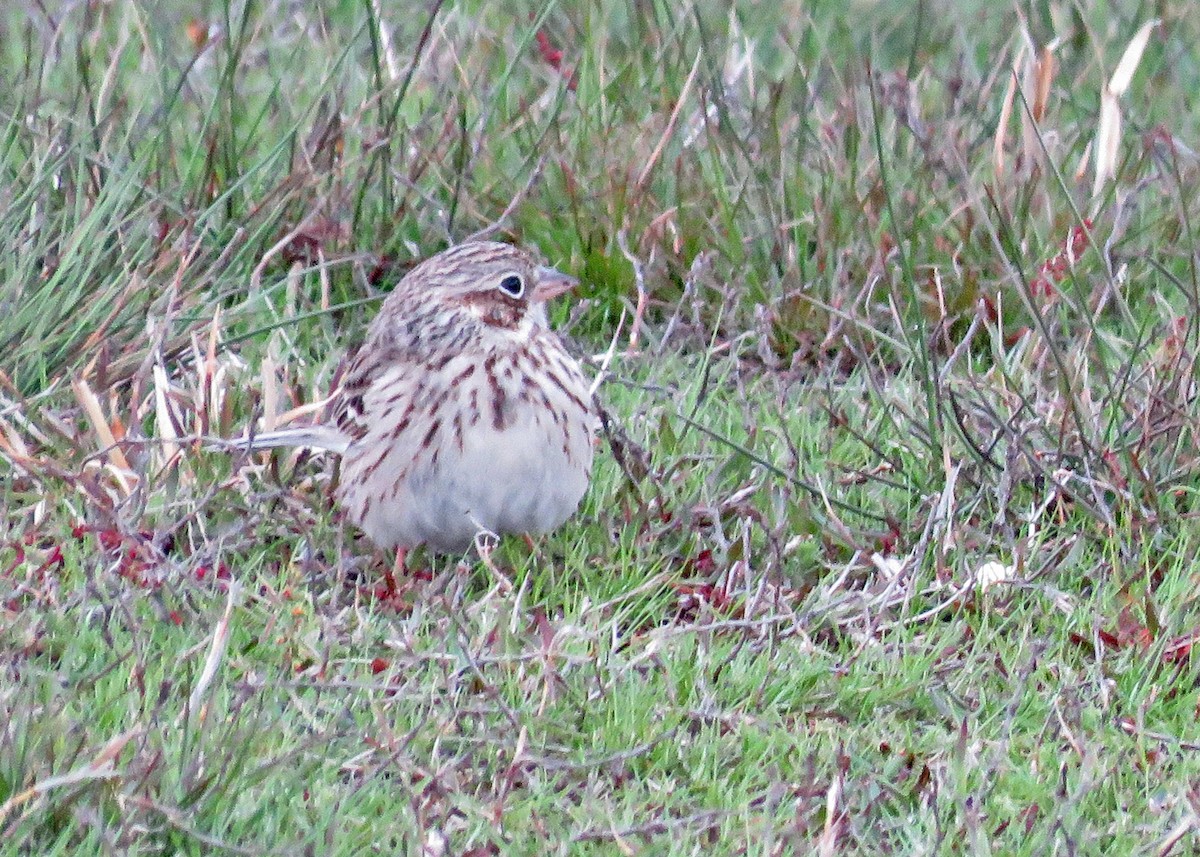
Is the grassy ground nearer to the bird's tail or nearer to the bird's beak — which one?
the bird's tail

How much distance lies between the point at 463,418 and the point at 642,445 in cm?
73

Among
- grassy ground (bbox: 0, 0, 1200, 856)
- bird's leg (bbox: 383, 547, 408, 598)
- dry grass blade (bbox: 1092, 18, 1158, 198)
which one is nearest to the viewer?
grassy ground (bbox: 0, 0, 1200, 856)

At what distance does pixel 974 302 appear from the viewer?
572 cm

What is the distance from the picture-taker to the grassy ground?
3.76 meters

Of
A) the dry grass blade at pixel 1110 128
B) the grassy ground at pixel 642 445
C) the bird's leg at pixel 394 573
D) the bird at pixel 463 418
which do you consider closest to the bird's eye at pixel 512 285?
the bird at pixel 463 418

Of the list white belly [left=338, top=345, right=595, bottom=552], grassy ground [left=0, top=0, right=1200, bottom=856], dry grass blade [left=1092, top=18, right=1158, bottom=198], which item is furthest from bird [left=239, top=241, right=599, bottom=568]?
dry grass blade [left=1092, top=18, right=1158, bottom=198]

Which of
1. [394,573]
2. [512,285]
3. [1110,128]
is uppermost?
[1110,128]

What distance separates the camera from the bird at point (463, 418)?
4582mm

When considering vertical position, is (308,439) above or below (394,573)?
above

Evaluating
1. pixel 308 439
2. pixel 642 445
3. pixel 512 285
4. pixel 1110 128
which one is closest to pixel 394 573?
pixel 308 439

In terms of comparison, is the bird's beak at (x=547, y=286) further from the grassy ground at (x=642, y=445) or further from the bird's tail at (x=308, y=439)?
the bird's tail at (x=308, y=439)

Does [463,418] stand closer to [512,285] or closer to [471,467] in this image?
[471,467]

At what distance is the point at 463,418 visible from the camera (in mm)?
4602

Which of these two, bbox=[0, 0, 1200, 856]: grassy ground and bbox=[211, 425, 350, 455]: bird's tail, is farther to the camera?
bbox=[211, 425, 350, 455]: bird's tail
